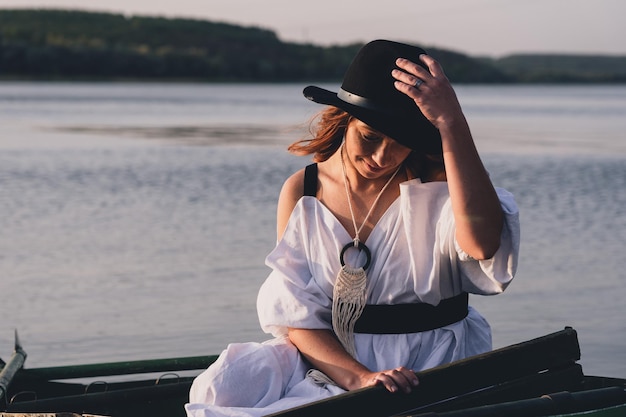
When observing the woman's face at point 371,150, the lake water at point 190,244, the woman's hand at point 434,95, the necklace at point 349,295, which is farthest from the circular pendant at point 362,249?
the lake water at point 190,244

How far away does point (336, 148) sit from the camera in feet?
14.8

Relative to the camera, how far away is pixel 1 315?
9.30 metres

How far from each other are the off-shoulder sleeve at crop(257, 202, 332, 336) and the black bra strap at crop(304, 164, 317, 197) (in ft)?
0.24

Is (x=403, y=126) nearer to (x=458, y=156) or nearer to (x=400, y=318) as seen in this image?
(x=458, y=156)

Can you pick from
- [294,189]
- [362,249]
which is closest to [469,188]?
[362,249]

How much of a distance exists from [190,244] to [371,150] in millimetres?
8508

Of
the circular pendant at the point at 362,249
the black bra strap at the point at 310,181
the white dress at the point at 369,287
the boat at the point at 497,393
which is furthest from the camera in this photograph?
the black bra strap at the point at 310,181

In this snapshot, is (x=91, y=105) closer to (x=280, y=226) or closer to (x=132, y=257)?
(x=132, y=257)

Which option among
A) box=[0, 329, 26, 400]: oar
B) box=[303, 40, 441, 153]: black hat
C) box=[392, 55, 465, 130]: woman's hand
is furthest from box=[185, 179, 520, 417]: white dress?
box=[0, 329, 26, 400]: oar

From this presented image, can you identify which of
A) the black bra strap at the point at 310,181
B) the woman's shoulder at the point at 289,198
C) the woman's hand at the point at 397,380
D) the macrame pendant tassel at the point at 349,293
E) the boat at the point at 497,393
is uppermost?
the black bra strap at the point at 310,181

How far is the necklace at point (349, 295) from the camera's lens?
4.27 metres

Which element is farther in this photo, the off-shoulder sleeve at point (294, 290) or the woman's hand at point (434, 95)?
the off-shoulder sleeve at point (294, 290)

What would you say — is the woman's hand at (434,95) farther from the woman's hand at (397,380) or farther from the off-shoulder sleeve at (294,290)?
the woman's hand at (397,380)

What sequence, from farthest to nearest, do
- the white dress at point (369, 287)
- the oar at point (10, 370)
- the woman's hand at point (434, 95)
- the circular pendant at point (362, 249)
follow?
the oar at point (10, 370) < the circular pendant at point (362, 249) < the white dress at point (369, 287) < the woman's hand at point (434, 95)
